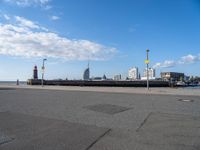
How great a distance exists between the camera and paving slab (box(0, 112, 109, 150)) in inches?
183

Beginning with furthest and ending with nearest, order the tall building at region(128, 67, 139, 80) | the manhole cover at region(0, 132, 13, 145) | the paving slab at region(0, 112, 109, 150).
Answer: the tall building at region(128, 67, 139, 80)
the manhole cover at region(0, 132, 13, 145)
the paving slab at region(0, 112, 109, 150)

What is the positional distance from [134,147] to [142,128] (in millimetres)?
1862

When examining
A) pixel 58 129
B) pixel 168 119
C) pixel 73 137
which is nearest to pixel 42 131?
pixel 58 129

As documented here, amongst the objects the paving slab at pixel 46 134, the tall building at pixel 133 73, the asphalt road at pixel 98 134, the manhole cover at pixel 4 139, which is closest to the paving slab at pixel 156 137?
the asphalt road at pixel 98 134

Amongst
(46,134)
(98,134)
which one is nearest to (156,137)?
(98,134)

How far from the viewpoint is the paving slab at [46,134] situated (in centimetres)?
466

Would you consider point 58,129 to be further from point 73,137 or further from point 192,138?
point 192,138

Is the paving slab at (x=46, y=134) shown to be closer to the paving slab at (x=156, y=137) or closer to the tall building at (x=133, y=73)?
the paving slab at (x=156, y=137)

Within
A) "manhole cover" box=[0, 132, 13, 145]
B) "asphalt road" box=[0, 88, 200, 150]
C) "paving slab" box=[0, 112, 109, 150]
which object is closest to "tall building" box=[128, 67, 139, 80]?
"asphalt road" box=[0, 88, 200, 150]

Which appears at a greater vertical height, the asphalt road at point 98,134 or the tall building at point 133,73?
the tall building at point 133,73

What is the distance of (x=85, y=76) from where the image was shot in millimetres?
116250

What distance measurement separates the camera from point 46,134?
18.3 feet

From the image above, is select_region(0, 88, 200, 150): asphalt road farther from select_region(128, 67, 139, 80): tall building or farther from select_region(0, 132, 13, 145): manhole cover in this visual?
select_region(128, 67, 139, 80): tall building

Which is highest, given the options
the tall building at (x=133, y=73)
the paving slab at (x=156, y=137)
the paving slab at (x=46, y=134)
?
the tall building at (x=133, y=73)
